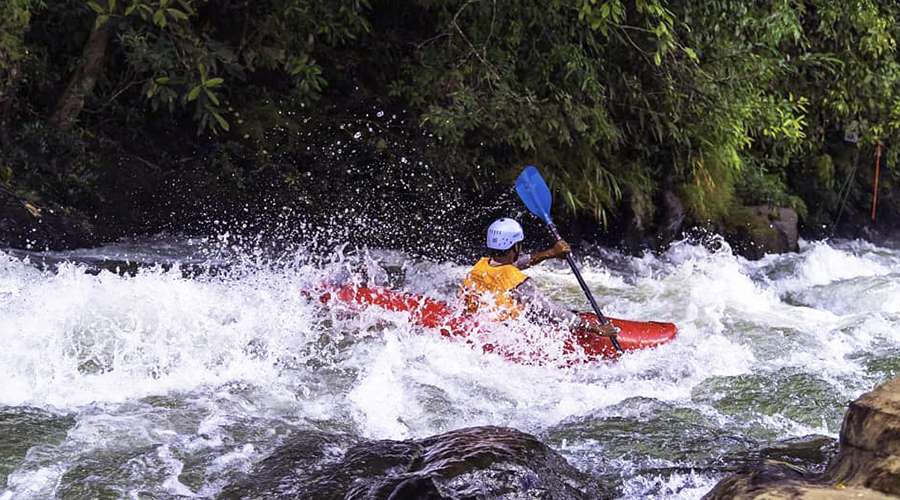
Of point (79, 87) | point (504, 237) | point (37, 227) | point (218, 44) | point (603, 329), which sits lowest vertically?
point (603, 329)

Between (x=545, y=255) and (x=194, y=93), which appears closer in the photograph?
(x=545, y=255)

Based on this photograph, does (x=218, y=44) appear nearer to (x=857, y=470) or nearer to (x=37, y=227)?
(x=37, y=227)

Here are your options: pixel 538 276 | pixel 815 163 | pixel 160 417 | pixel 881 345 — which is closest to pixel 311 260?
pixel 538 276

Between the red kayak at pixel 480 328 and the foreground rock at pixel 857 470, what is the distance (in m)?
2.34

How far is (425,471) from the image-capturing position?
10.9 ft

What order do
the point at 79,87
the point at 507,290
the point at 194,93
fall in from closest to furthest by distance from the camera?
the point at 507,290 → the point at 194,93 → the point at 79,87

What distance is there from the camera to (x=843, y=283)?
7984 mm

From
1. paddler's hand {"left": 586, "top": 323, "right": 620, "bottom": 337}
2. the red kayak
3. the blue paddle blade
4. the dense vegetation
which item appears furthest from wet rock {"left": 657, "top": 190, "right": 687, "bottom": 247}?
paddler's hand {"left": 586, "top": 323, "right": 620, "bottom": 337}

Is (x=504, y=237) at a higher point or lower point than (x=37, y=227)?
lower

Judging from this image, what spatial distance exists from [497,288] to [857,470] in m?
2.73

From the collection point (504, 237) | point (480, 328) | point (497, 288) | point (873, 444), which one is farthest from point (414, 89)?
point (873, 444)

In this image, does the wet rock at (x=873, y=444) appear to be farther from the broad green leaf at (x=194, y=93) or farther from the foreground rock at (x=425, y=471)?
the broad green leaf at (x=194, y=93)

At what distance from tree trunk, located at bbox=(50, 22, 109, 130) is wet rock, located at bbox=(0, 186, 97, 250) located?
0.75 m

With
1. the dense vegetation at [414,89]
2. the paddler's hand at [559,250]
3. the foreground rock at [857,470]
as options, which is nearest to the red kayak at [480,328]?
the paddler's hand at [559,250]
